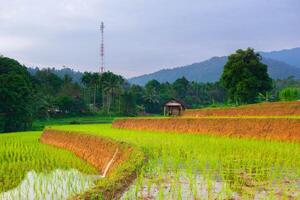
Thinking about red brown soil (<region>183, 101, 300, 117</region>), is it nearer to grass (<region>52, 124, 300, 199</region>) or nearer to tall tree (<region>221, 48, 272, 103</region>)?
grass (<region>52, 124, 300, 199</region>)

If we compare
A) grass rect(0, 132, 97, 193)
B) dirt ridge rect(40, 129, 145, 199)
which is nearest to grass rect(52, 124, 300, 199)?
dirt ridge rect(40, 129, 145, 199)

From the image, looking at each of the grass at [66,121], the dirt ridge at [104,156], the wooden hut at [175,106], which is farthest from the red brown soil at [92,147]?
the grass at [66,121]

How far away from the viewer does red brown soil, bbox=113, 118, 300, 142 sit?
11.7 meters

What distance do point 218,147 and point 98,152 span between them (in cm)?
439

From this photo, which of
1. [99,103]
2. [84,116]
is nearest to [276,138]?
[84,116]

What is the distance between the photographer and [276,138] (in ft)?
39.7

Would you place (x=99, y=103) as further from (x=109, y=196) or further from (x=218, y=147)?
(x=109, y=196)

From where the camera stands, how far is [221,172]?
7.25m

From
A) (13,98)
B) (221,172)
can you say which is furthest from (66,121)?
(221,172)

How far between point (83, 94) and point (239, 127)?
60.5 meters

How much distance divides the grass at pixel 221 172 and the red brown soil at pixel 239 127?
52.9 inches

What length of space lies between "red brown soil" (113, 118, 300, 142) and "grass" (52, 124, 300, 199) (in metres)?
1.34

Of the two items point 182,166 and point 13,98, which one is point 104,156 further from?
point 13,98

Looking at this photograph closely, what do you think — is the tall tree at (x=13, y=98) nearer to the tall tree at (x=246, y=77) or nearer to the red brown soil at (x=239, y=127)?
the tall tree at (x=246, y=77)
